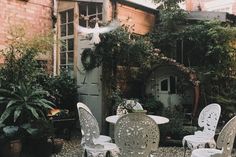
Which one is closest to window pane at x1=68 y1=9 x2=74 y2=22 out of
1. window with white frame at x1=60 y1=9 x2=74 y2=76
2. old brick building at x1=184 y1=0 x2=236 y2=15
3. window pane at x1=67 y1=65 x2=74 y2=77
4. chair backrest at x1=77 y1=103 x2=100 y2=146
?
window with white frame at x1=60 y1=9 x2=74 y2=76

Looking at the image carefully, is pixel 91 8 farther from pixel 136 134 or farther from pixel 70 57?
pixel 136 134

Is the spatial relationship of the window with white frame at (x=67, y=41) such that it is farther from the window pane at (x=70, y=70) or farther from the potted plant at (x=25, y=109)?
the potted plant at (x=25, y=109)

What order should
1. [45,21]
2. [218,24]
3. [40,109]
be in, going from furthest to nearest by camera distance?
1. [45,21]
2. [218,24]
3. [40,109]

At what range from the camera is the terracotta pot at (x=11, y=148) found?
531cm

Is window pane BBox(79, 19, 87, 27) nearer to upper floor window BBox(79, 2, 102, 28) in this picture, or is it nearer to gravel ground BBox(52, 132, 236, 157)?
upper floor window BBox(79, 2, 102, 28)

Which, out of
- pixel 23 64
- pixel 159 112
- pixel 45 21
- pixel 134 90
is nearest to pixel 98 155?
pixel 23 64

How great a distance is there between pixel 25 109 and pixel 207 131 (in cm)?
329

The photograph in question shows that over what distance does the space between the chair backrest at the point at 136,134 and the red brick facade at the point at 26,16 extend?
480cm

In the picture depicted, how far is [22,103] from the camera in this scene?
5699 mm

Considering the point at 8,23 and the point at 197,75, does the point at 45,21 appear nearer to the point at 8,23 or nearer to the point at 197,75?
the point at 8,23

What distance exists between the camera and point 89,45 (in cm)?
802

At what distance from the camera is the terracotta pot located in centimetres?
531

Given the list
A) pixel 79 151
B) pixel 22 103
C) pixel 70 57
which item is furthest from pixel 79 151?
pixel 70 57

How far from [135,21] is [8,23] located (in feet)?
11.1
